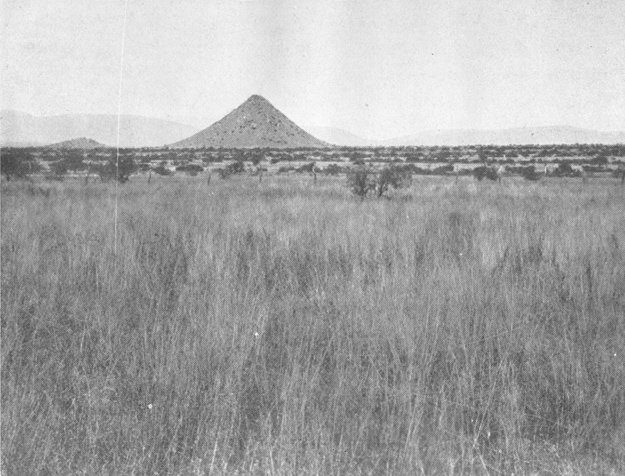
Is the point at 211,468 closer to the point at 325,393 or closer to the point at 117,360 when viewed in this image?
the point at 325,393

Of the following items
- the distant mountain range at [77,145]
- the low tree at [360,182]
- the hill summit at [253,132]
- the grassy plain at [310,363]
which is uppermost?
the hill summit at [253,132]

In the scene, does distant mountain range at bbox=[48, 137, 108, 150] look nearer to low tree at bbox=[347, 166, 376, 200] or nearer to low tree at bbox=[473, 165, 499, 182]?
low tree at bbox=[473, 165, 499, 182]

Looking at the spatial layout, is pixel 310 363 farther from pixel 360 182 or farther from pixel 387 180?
pixel 387 180

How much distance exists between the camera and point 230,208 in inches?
573

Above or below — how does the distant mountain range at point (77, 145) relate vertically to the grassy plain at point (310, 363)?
above

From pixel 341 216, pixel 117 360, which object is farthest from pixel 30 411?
pixel 341 216

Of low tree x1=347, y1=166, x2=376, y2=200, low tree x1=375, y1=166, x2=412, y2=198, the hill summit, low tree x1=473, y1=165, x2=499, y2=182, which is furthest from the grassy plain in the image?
the hill summit

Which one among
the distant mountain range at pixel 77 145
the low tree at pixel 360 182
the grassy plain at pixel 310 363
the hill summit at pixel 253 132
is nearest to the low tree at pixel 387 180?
the low tree at pixel 360 182

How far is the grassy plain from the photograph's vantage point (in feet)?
11.2

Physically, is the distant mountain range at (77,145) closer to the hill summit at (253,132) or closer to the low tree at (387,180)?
the hill summit at (253,132)

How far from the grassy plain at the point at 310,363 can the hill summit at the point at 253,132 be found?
6324 inches

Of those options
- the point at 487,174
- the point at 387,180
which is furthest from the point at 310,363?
the point at 487,174

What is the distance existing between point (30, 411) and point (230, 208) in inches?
435

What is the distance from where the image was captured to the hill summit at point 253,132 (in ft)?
563
